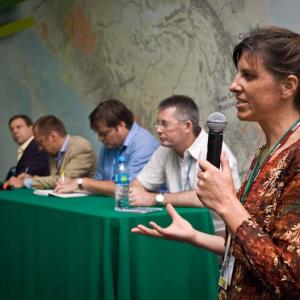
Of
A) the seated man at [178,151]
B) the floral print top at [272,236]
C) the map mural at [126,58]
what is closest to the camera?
the floral print top at [272,236]

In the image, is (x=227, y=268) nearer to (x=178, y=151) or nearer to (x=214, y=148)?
(x=214, y=148)

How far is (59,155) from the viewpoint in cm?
429

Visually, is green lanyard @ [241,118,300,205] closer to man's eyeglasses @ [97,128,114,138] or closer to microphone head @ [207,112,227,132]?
microphone head @ [207,112,227,132]

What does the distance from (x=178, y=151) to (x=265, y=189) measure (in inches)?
76.9

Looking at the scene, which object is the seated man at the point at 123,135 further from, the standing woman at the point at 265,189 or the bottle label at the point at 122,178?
the standing woman at the point at 265,189

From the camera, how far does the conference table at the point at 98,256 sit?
229 cm

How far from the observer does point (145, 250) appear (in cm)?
234

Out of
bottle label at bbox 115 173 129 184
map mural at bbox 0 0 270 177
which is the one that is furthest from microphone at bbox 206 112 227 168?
map mural at bbox 0 0 270 177

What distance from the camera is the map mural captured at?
3684 mm

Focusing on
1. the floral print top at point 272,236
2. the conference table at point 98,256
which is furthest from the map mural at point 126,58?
the floral print top at point 272,236

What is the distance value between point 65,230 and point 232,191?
5.36 feet

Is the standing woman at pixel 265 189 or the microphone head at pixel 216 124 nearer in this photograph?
the standing woman at pixel 265 189

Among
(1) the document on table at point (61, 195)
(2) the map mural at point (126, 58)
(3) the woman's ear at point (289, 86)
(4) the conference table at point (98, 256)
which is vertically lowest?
(4) the conference table at point (98, 256)

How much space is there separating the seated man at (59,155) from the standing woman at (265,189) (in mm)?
2696
